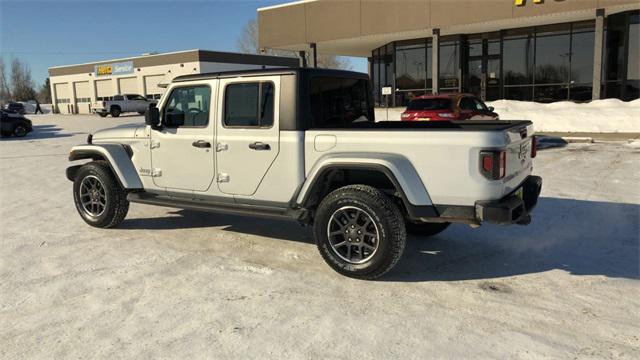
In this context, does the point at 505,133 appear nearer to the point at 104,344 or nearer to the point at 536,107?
the point at 104,344

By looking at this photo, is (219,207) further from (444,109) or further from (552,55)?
(552,55)

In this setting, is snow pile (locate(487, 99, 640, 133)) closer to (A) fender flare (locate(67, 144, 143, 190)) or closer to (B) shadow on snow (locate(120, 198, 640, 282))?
(B) shadow on snow (locate(120, 198, 640, 282))

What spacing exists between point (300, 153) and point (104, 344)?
2278mm

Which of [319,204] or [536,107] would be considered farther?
[536,107]

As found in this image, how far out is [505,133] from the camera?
13.1 ft

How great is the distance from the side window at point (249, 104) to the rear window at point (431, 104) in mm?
9354

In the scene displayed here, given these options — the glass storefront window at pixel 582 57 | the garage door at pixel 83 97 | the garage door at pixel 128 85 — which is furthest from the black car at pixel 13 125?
the garage door at pixel 83 97

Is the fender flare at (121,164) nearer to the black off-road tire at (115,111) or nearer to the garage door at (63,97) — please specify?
the black off-road tire at (115,111)

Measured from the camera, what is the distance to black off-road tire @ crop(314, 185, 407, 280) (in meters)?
4.25

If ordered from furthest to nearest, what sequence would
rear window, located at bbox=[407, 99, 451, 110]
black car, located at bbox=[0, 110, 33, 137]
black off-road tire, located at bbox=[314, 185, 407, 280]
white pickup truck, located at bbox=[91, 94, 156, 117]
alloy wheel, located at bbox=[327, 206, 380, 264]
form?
white pickup truck, located at bbox=[91, 94, 156, 117]
black car, located at bbox=[0, 110, 33, 137]
rear window, located at bbox=[407, 99, 451, 110]
alloy wheel, located at bbox=[327, 206, 380, 264]
black off-road tire, located at bbox=[314, 185, 407, 280]

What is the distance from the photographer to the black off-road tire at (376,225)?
13.9 ft

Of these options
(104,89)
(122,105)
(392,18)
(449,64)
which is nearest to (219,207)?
(392,18)

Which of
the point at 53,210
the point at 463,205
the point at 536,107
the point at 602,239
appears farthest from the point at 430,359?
the point at 536,107

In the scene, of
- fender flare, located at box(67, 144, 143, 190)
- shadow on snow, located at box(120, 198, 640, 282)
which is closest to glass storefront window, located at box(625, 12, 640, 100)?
shadow on snow, located at box(120, 198, 640, 282)
